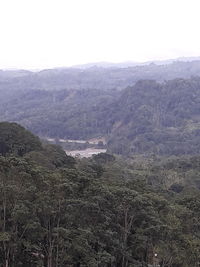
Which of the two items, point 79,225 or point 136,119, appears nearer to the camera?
point 79,225

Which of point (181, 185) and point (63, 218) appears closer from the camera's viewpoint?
point (63, 218)

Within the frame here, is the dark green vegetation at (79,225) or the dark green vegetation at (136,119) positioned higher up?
the dark green vegetation at (79,225)

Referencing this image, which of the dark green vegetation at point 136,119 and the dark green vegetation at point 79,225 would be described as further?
the dark green vegetation at point 136,119

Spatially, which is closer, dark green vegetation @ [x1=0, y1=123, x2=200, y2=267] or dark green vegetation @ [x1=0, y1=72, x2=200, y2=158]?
dark green vegetation @ [x1=0, y1=123, x2=200, y2=267]

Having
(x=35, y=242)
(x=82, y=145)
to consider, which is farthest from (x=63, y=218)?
(x=82, y=145)

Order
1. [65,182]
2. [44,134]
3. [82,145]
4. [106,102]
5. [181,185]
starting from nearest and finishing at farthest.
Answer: [65,182] < [181,185] < [82,145] < [44,134] < [106,102]

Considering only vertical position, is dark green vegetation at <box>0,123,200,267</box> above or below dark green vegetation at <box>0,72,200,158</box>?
above

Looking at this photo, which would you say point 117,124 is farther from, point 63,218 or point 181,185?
point 63,218

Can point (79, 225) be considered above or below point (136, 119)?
above
